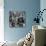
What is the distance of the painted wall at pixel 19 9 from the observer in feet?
16.9

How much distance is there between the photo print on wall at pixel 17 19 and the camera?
17.1 ft

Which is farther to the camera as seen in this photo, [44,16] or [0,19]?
[0,19]

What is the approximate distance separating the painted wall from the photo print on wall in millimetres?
117

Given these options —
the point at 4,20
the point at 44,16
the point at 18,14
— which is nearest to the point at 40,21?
the point at 44,16

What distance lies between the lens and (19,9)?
5203 mm

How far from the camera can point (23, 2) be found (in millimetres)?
5195

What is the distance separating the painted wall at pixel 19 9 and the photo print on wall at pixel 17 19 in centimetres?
12

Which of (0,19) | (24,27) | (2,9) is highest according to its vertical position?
(2,9)

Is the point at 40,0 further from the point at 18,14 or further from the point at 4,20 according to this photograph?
the point at 4,20

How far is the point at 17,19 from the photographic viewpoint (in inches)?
206

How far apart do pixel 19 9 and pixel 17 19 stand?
1.29 feet

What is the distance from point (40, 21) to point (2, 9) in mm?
1519

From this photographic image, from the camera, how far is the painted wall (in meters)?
5.14

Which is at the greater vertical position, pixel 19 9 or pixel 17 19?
pixel 19 9
